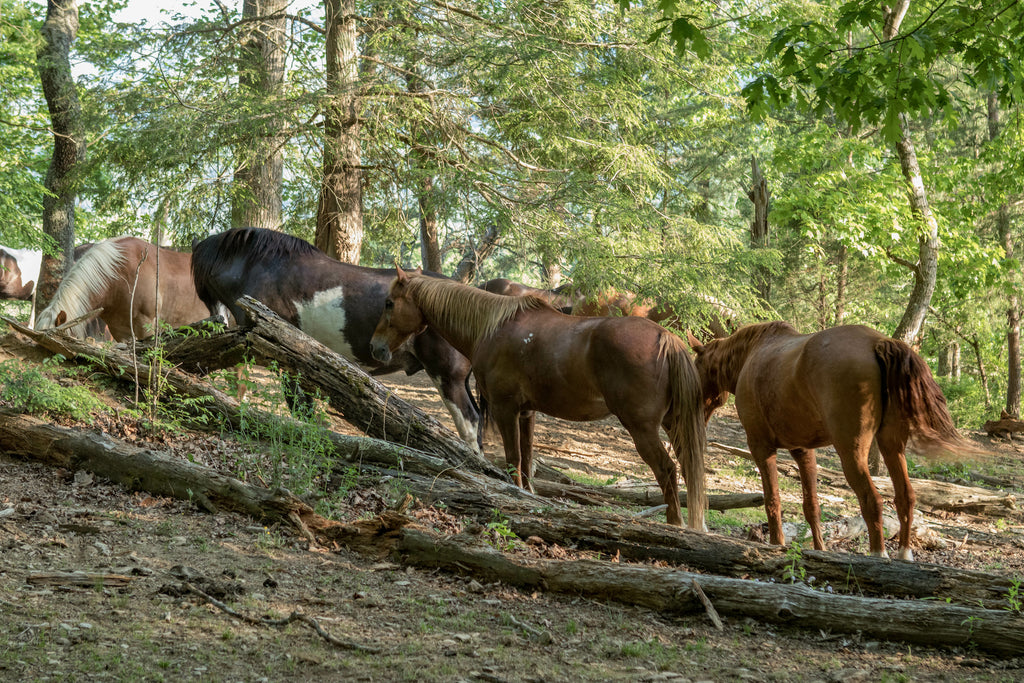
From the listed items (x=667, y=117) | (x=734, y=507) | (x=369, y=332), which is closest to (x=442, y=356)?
(x=369, y=332)

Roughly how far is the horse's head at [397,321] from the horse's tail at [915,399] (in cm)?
436

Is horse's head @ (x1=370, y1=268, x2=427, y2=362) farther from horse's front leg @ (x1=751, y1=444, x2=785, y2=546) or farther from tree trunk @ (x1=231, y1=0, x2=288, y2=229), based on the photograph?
horse's front leg @ (x1=751, y1=444, x2=785, y2=546)

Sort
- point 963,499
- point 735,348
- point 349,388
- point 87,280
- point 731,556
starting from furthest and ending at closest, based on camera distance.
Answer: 1. point 87,280
2. point 963,499
3. point 349,388
4. point 735,348
5. point 731,556

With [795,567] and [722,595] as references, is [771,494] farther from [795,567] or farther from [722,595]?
[722,595]

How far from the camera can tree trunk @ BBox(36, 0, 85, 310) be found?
1280 centimetres

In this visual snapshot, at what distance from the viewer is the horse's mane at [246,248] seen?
9234 mm

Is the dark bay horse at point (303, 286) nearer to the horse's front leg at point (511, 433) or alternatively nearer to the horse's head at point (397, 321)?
the horse's head at point (397, 321)

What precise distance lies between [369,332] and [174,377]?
231 cm

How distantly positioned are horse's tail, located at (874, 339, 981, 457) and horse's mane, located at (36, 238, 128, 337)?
29.6ft

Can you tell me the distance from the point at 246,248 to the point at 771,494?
638 centimetres

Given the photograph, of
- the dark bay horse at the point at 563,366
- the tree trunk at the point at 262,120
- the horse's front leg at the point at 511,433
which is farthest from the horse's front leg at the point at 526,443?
the tree trunk at the point at 262,120

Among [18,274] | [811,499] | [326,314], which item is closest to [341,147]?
[326,314]

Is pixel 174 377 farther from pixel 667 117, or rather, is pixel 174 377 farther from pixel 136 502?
pixel 667 117

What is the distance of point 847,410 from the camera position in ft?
18.0
